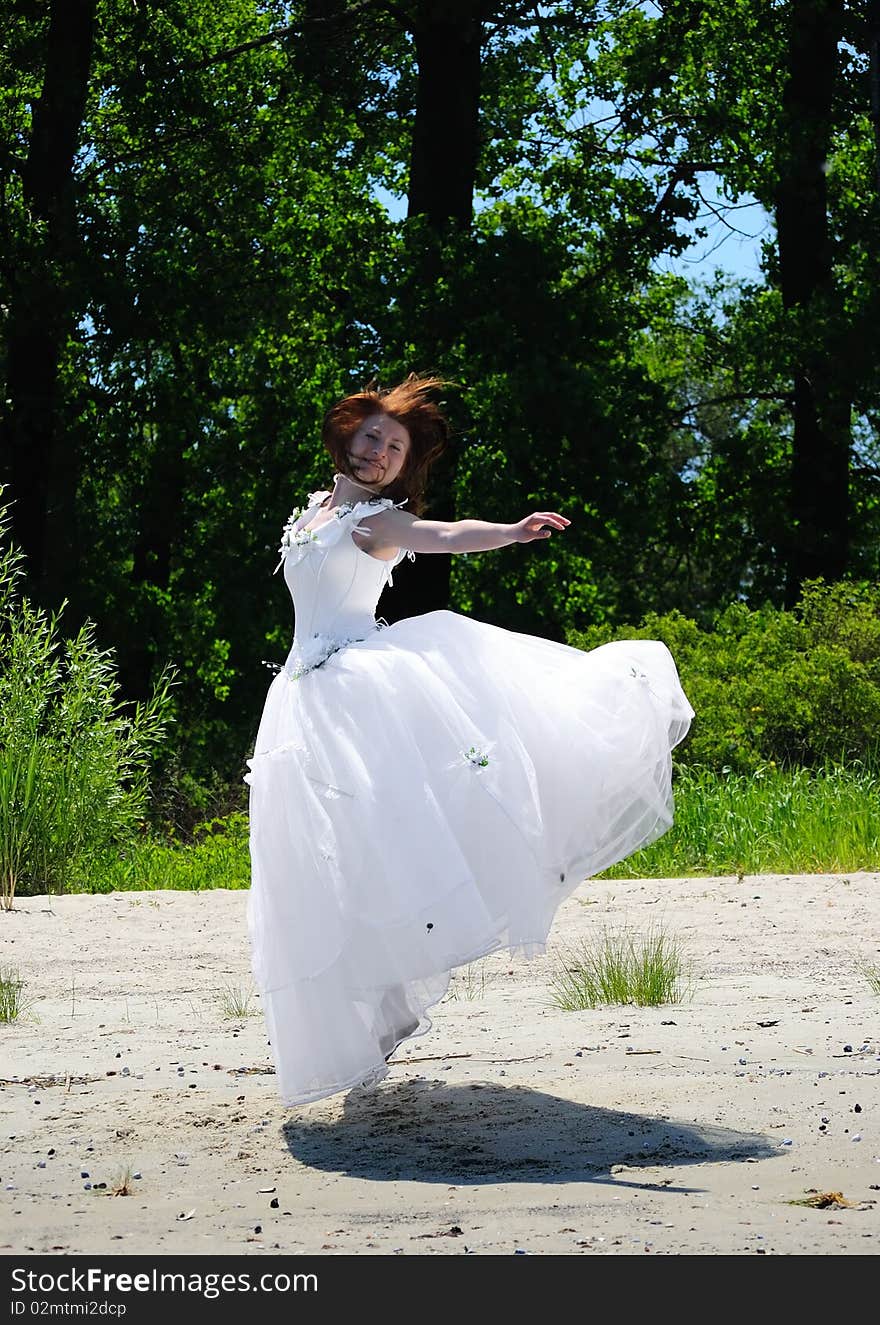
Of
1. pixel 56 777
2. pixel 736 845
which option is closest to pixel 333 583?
pixel 56 777

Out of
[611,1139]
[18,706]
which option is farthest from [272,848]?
[18,706]

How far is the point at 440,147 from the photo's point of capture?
1859 centimetres

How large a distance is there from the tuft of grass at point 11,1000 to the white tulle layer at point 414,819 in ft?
6.08

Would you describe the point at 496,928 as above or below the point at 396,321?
below

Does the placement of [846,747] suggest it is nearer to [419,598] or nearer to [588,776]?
[419,598]

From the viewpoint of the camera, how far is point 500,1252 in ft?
12.1

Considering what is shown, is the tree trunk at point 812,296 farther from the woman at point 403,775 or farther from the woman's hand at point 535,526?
the woman's hand at point 535,526

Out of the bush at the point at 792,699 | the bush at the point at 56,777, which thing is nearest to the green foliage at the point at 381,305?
the bush at the point at 792,699

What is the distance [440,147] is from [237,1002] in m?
13.8

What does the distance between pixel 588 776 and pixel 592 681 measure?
14.7 inches

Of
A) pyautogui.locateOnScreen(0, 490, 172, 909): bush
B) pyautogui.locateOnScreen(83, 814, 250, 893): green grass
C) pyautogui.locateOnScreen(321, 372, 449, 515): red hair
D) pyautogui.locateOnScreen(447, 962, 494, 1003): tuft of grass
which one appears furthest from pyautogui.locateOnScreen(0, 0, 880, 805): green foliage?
pyautogui.locateOnScreen(321, 372, 449, 515): red hair

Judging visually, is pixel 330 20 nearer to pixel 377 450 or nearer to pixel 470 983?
pixel 470 983

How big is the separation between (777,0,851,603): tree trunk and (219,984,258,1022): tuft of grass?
13.2 m

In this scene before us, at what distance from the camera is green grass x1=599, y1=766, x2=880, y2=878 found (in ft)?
32.4
